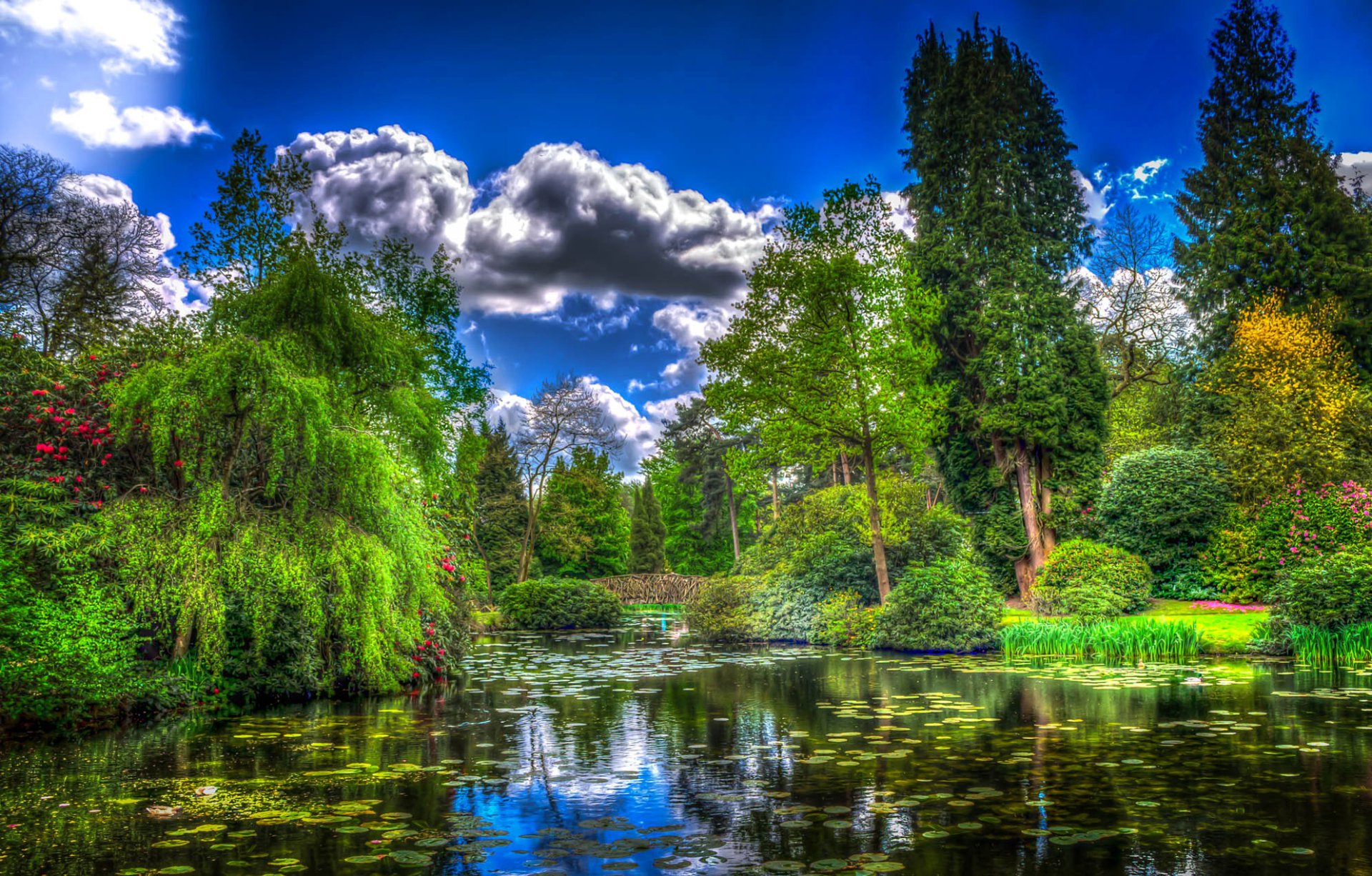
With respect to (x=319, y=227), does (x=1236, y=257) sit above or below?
above

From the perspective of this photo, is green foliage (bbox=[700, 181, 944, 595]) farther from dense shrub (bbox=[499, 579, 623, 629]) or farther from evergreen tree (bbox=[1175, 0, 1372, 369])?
dense shrub (bbox=[499, 579, 623, 629])

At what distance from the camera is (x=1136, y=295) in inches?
1094

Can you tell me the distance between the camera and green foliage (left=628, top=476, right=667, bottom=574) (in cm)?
5491

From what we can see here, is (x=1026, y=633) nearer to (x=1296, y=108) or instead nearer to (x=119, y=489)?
(x=119, y=489)

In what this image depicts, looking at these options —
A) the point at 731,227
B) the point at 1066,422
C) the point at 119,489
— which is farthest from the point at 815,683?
the point at 731,227

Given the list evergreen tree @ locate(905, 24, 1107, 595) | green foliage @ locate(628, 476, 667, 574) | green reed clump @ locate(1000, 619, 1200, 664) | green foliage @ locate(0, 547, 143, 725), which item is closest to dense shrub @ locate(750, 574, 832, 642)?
green reed clump @ locate(1000, 619, 1200, 664)

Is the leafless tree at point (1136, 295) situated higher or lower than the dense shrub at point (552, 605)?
higher

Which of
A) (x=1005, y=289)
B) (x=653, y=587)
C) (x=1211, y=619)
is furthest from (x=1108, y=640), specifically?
(x=653, y=587)

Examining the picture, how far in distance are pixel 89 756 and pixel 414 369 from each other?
288 inches

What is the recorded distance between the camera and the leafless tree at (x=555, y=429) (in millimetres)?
38125

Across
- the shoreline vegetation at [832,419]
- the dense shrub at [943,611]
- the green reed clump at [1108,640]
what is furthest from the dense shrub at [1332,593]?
the dense shrub at [943,611]

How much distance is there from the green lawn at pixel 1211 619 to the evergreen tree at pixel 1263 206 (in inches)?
382

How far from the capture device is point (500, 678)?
13609 millimetres

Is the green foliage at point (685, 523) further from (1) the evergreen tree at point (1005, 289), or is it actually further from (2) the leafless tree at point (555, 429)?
(1) the evergreen tree at point (1005, 289)
